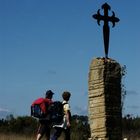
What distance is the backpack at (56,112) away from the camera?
18203 mm

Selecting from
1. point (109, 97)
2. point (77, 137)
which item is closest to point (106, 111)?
point (109, 97)

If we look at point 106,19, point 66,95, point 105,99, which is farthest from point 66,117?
point 106,19

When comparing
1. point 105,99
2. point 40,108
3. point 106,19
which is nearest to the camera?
point 105,99

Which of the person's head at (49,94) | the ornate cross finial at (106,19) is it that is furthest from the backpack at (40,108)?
the ornate cross finial at (106,19)

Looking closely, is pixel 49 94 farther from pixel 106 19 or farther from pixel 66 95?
pixel 106 19

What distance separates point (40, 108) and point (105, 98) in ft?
5.87

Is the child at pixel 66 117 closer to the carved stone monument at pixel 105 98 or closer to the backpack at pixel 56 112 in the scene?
the backpack at pixel 56 112

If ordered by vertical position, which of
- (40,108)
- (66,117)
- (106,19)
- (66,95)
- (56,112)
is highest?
(106,19)

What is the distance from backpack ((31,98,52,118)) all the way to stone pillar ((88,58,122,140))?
117cm

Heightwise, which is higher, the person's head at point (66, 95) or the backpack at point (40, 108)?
the person's head at point (66, 95)

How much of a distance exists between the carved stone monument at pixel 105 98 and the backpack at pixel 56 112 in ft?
2.56

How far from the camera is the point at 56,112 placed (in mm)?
18250

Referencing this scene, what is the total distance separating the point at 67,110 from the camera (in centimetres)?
A: 1830

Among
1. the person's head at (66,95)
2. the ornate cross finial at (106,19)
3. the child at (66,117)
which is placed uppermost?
the ornate cross finial at (106,19)
